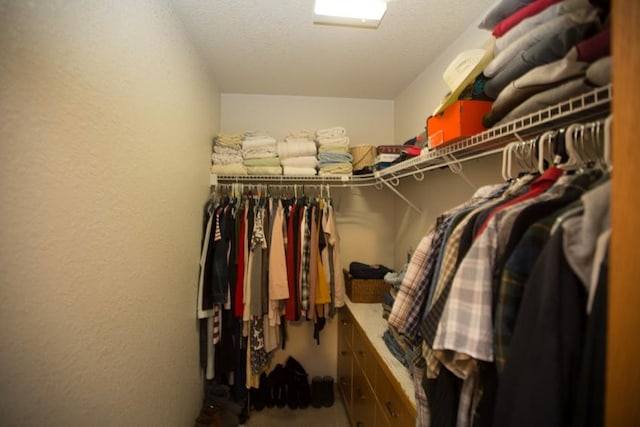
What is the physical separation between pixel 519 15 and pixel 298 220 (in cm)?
140

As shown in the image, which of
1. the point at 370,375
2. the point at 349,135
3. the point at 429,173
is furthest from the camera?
the point at 349,135

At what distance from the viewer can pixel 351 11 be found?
1149 mm

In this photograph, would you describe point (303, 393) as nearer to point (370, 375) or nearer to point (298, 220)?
point (370, 375)

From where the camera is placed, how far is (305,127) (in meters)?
2.18

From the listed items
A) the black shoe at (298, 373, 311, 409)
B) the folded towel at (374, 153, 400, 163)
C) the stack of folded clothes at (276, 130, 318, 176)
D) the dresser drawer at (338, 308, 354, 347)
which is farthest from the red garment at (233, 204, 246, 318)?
the folded towel at (374, 153, 400, 163)

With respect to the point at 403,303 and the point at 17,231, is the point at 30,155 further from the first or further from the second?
the point at 403,303

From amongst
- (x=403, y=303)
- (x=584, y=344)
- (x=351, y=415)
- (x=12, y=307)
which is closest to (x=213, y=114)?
(x=12, y=307)

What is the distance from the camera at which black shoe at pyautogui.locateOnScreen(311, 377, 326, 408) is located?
1.99 metres

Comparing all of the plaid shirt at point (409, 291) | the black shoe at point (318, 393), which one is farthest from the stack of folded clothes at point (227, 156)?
the black shoe at point (318, 393)

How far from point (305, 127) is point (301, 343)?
186 cm

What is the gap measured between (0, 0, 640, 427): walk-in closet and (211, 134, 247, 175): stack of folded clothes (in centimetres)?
1

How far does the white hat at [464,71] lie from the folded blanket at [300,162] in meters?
1.05

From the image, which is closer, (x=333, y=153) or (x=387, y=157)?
(x=387, y=157)

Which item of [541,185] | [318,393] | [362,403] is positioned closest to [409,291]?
[541,185]
